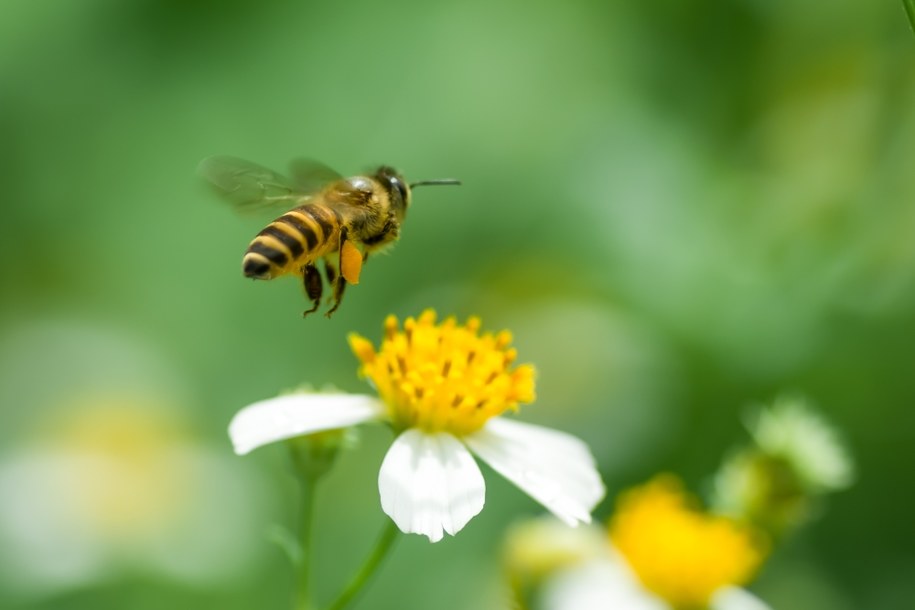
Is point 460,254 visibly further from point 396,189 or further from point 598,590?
point 598,590

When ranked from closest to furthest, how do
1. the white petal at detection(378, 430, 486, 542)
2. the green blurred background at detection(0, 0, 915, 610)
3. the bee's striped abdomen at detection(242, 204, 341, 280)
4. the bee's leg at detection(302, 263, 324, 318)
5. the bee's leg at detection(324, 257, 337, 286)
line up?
1. the white petal at detection(378, 430, 486, 542)
2. the bee's striped abdomen at detection(242, 204, 341, 280)
3. the bee's leg at detection(302, 263, 324, 318)
4. the bee's leg at detection(324, 257, 337, 286)
5. the green blurred background at detection(0, 0, 915, 610)

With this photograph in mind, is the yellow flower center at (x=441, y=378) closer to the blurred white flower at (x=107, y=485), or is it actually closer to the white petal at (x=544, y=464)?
the white petal at (x=544, y=464)

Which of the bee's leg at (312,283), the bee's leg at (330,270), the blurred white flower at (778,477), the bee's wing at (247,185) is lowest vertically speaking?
the blurred white flower at (778,477)

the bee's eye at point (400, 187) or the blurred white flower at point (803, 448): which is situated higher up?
the bee's eye at point (400, 187)

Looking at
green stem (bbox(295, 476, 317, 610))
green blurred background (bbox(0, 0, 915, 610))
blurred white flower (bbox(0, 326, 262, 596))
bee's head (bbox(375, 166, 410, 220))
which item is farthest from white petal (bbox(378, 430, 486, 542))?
blurred white flower (bbox(0, 326, 262, 596))

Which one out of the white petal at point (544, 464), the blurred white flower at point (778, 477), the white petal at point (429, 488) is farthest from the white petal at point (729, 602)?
the white petal at point (429, 488)

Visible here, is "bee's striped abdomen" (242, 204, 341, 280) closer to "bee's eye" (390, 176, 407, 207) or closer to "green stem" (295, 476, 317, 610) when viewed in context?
"bee's eye" (390, 176, 407, 207)
